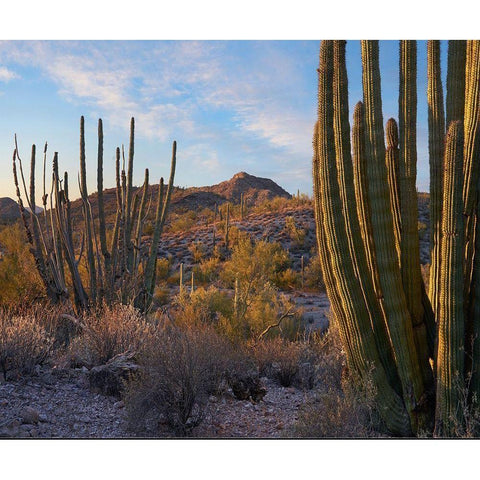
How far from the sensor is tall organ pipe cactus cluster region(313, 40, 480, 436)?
467 cm

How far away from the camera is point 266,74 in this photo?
7.35 meters

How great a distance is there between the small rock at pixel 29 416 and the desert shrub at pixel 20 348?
96 cm

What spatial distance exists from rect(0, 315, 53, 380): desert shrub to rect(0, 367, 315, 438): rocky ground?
178mm

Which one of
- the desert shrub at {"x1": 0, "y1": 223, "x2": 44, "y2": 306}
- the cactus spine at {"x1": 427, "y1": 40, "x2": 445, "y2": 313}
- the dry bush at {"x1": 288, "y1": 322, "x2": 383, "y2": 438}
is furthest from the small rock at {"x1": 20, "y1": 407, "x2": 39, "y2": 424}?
the desert shrub at {"x1": 0, "y1": 223, "x2": 44, "y2": 306}

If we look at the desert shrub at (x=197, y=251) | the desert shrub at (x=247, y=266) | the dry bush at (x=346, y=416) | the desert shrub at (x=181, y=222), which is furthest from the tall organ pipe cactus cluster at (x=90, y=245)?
the desert shrub at (x=181, y=222)

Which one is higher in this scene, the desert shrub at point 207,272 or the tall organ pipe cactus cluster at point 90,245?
the tall organ pipe cactus cluster at point 90,245

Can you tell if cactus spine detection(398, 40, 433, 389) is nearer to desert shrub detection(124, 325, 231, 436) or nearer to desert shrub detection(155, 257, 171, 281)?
desert shrub detection(124, 325, 231, 436)

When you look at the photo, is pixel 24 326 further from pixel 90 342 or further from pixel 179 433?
pixel 179 433

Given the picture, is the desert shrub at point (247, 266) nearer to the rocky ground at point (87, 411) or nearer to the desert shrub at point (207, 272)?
the desert shrub at point (207, 272)

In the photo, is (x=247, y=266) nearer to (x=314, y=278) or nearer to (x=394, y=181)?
(x=314, y=278)

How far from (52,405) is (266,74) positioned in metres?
5.30

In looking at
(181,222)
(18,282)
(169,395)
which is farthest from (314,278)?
(169,395)

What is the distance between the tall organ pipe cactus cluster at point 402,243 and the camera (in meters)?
4.67
